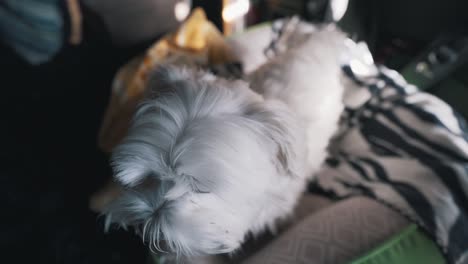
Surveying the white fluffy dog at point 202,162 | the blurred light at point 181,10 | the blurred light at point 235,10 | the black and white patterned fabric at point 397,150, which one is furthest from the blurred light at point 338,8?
the white fluffy dog at point 202,162

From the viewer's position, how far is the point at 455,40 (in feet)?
4.56

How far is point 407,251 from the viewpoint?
90cm

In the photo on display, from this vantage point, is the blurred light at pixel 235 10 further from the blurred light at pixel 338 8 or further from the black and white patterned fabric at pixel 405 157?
the black and white patterned fabric at pixel 405 157

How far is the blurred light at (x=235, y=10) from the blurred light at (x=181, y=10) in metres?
0.21

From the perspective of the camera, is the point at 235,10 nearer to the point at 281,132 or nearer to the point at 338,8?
the point at 338,8

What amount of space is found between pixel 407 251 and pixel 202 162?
0.59 m

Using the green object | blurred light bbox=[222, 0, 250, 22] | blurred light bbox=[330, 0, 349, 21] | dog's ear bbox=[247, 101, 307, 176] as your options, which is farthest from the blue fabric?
the green object

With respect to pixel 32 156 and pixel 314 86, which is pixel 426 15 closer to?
pixel 314 86

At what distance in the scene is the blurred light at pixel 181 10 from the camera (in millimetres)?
1742

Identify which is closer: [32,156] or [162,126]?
[162,126]

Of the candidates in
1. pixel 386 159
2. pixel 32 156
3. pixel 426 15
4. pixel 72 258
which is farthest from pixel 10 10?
pixel 426 15

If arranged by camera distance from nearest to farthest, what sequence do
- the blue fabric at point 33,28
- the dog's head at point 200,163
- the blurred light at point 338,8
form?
the dog's head at point 200,163, the blue fabric at point 33,28, the blurred light at point 338,8

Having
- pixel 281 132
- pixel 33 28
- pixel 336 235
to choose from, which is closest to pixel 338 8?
pixel 281 132

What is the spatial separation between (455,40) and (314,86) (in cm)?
70
